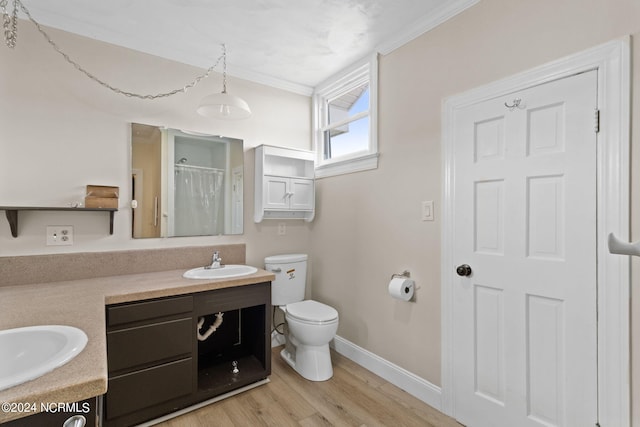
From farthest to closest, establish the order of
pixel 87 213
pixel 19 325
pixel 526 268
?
pixel 87 213 → pixel 526 268 → pixel 19 325

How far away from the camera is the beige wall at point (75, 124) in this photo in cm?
187

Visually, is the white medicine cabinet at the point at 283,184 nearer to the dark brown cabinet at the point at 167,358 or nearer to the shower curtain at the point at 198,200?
the shower curtain at the point at 198,200

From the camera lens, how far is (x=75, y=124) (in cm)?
204

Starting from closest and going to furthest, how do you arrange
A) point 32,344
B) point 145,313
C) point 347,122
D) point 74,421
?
1. point 74,421
2. point 32,344
3. point 145,313
4. point 347,122

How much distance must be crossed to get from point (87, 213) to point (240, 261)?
1.14m

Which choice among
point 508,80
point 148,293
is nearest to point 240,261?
point 148,293

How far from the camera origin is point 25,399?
2.08ft

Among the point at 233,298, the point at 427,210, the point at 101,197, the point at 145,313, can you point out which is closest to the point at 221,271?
the point at 233,298

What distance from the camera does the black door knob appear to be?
5.80 ft

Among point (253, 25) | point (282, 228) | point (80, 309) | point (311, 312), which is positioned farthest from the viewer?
point (282, 228)

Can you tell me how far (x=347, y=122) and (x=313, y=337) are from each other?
184cm

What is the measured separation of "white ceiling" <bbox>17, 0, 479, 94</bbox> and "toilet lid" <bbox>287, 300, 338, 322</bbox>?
6.66ft

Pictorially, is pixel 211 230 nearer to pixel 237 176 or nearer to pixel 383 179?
pixel 237 176

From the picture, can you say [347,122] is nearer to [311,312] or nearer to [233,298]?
[311,312]
